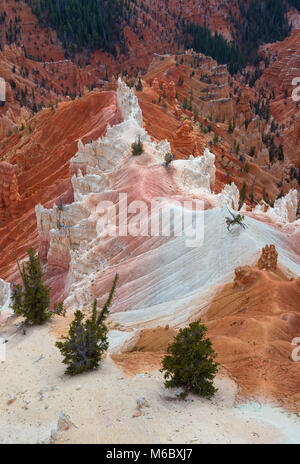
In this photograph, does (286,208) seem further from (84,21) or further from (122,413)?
(84,21)

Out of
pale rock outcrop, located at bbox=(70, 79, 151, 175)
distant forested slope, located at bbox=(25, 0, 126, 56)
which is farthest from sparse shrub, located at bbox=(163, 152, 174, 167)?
distant forested slope, located at bbox=(25, 0, 126, 56)

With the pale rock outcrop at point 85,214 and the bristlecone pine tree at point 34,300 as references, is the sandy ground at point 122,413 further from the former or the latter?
the pale rock outcrop at point 85,214

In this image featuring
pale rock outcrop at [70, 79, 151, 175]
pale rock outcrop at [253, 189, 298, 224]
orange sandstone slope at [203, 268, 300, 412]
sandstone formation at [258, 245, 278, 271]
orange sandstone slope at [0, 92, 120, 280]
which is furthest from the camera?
orange sandstone slope at [0, 92, 120, 280]

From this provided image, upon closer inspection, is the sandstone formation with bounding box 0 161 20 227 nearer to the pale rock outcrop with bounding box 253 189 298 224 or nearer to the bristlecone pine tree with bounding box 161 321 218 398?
the pale rock outcrop with bounding box 253 189 298 224

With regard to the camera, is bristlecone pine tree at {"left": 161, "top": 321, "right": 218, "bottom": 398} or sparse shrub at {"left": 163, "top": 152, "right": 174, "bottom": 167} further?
sparse shrub at {"left": 163, "top": 152, "right": 174, "bottom": 167}

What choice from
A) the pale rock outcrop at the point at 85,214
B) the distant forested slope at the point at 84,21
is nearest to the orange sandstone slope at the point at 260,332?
the pale rock outcrop at the point at 85,214

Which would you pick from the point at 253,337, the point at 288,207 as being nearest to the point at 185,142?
the point at 288,207
